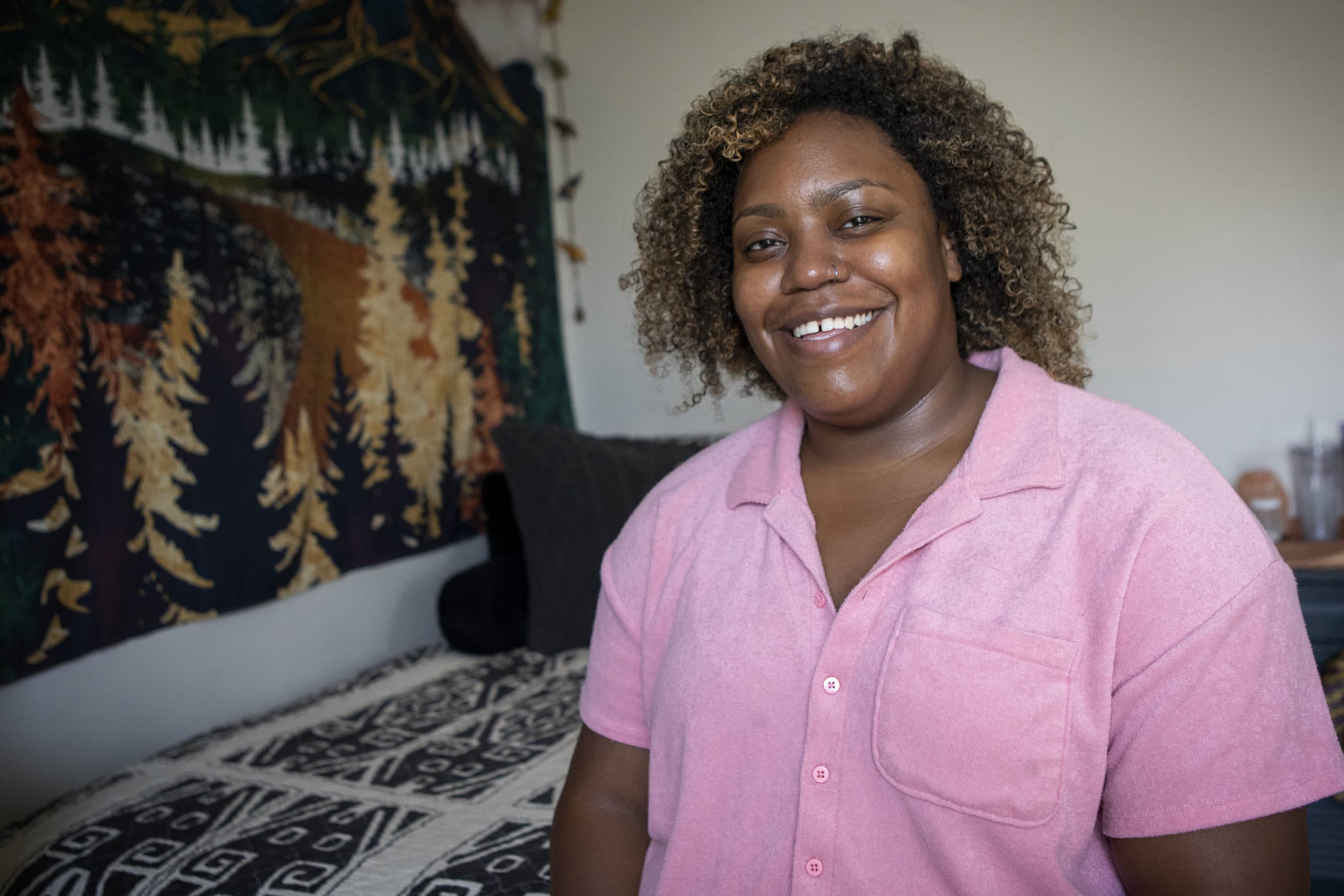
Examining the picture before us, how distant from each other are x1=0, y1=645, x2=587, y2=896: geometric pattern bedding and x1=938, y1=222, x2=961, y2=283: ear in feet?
3.15

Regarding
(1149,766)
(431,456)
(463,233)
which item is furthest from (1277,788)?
(463,233)

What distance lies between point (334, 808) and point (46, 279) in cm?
103

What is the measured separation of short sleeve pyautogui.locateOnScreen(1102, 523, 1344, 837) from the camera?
0.79 meters

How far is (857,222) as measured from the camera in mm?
1062

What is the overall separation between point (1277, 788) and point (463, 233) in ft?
8.04

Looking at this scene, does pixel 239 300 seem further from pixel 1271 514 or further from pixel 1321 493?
pixel 1321 493

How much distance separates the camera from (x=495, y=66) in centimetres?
299

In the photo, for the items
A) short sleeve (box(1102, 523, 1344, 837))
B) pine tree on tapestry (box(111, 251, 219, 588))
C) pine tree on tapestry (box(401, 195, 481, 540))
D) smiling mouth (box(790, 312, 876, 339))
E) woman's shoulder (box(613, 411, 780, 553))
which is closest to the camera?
short sleeve (box(1102, 523, 1344, 837))

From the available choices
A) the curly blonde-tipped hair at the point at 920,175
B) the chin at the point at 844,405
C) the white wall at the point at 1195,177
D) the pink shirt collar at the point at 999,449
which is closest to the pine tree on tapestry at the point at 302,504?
the curly blonde-tipped hair at the point at 920,175

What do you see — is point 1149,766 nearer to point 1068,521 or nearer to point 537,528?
point 1068,521

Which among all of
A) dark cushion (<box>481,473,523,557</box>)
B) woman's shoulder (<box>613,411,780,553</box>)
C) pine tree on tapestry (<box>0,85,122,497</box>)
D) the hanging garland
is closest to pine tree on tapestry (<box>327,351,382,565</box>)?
dark cushion (<box>481,473,523,557</box>)

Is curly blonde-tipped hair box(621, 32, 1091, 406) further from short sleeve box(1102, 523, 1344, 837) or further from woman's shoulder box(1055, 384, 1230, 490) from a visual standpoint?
short sleeve box(1102, 523, 1344, 837)

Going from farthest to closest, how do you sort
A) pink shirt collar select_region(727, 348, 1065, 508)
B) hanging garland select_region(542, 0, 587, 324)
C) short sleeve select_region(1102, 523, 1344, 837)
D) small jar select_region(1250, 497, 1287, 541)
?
hanging garland select_region(542, 0, 587, 324) < small jar select_region(1250, 497, 1287, 541) < pink shirt collar select_region(727, 348, 1065, 508) < short sleeve select_region(1102, 523, 1344, 837)

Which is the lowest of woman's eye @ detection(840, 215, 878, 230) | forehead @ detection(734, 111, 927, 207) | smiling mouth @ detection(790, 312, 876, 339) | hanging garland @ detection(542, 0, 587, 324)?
smiling mouth @ detection(790, 312, 876, 339)
